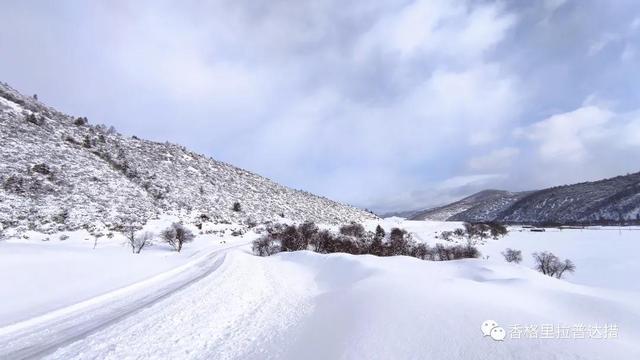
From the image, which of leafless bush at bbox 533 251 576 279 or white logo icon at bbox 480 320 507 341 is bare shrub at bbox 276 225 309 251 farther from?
white logo icon at bbox 480 320 507 341

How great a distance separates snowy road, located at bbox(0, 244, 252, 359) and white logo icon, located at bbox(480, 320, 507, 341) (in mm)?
10986

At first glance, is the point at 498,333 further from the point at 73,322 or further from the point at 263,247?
the point at 263,247

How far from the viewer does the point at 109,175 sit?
7388cm

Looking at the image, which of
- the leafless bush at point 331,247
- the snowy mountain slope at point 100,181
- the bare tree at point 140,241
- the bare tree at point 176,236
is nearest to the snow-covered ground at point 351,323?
the bare tree at point 140,241

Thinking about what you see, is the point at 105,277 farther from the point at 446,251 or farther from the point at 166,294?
the point at 446,251

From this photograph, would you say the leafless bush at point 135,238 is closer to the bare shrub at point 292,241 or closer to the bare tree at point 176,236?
the bare tree at point 176,236

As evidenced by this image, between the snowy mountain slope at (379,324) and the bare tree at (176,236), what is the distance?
43661 millimetres

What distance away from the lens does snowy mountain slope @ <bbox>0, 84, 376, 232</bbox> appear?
184 feet

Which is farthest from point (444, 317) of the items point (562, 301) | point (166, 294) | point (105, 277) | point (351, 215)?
point (351, 215)

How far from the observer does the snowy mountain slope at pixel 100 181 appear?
5597cm

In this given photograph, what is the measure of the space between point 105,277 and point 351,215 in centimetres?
12154

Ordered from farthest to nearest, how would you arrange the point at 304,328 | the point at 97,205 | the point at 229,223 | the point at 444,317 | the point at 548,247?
the point at 229,223 < the point at 548,247 < the point at 97,205 < the point at 304,328 < the point at 444,317

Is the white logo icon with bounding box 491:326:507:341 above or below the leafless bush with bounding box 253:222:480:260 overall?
below

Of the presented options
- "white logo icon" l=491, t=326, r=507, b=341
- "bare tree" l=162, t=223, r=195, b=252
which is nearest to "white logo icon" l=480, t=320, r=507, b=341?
"white logo icon" l=491, t=326, r=507, b=341
